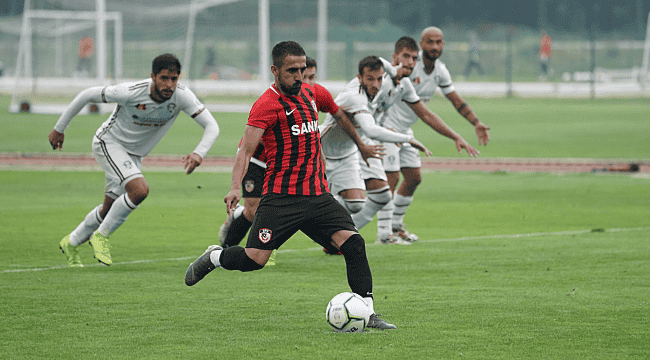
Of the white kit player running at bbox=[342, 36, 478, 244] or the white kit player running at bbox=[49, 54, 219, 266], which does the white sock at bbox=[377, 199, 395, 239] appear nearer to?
the white kit player running at bbox=[342, 36, 478, 244]

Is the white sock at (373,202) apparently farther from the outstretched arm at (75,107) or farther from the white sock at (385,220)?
the outstretched arm at (75,107)

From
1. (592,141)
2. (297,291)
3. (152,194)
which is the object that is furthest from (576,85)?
(297,291)

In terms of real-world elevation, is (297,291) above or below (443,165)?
above

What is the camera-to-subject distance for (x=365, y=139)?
997cm

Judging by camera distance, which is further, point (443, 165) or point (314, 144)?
point (443, 165)

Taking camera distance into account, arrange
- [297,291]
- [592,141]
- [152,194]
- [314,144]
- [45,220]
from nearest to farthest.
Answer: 1. [314,144]
2. [297,291]
3. [45,220]
4. [152,194]
5. [592,141]

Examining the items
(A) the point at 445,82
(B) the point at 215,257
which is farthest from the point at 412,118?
(B) the point at 215,257

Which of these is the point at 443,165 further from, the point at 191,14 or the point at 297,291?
the point at 191,14

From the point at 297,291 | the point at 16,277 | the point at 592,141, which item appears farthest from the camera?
the point at 592,141

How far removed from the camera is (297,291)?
23.8 ft

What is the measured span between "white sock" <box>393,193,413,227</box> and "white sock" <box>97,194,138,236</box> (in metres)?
3.31

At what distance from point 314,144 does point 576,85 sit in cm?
3991

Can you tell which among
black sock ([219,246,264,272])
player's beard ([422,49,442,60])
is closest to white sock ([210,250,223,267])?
black sock ([219,246,264,272])

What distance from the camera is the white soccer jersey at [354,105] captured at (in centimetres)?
853
